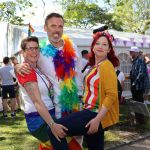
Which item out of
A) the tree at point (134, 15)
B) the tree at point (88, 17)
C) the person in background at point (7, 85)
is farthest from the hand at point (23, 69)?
the tree at point (134, 15)

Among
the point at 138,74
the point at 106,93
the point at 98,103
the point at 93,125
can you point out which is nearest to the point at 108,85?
the point at 106,93

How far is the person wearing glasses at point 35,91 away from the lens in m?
2.71

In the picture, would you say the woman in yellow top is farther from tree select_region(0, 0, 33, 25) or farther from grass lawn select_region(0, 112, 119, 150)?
tree select_region(0, 0, 33, 25)

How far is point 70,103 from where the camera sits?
297cm

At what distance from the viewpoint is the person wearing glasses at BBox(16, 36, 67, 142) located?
2.71 metres

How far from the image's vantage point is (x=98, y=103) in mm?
2748

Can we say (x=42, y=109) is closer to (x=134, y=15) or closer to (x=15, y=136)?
(x=15, y=136)

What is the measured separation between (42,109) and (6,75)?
7549mm

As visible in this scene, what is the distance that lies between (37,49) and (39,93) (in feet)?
1.25

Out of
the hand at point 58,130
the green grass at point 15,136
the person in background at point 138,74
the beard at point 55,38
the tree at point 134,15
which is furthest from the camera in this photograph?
the tree at point 134,15

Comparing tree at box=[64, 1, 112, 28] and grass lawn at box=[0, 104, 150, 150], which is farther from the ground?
tree at box=[64, 1, 112, 28]

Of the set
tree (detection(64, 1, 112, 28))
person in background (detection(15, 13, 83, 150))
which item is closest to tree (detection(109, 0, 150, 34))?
tree (detection(64, 1, 112, 28))

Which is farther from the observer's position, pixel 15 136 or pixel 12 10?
pixel 12 10

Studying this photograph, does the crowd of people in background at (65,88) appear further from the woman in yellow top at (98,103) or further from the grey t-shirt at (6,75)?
the grey t-shirt at (6,75)
